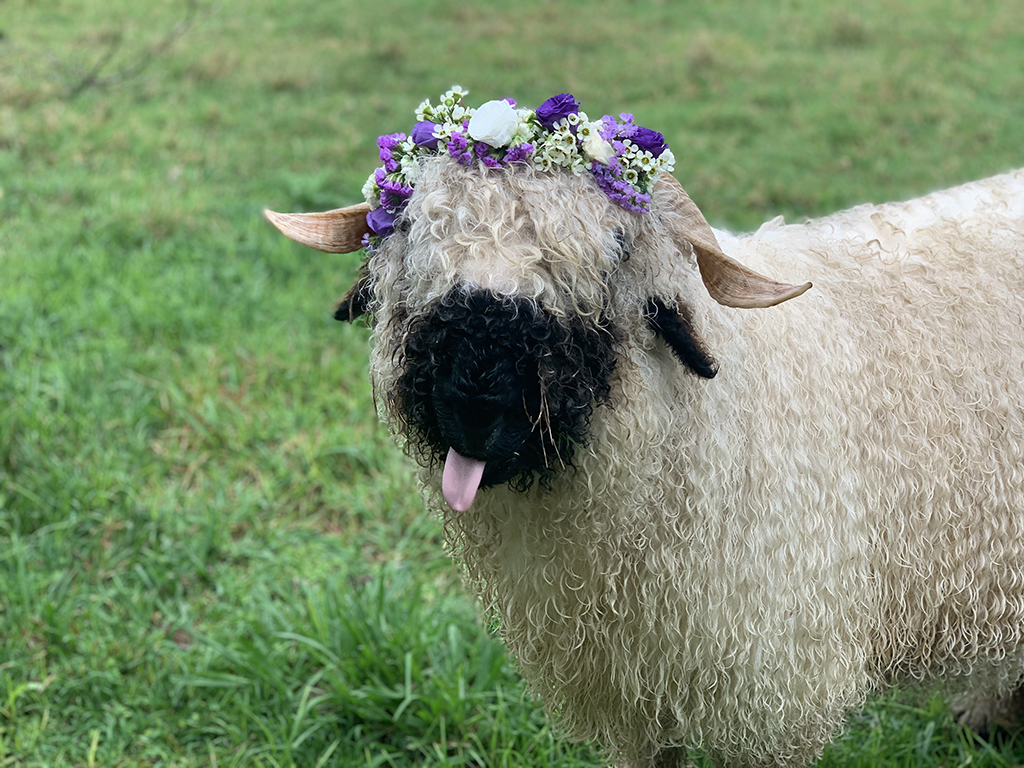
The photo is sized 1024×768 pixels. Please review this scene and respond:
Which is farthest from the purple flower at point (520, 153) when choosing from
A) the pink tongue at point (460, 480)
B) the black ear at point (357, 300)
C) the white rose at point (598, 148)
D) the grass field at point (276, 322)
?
the grass field at point (276, 322)

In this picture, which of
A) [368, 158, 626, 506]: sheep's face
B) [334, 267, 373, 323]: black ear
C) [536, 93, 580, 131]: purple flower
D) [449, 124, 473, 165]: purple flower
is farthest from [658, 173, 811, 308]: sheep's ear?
[334, 267, 373, 323]: black ear

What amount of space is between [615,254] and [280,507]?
2.95 meters

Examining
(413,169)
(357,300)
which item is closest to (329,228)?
(357,300)

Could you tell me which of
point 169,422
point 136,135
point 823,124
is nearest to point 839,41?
point 823,124

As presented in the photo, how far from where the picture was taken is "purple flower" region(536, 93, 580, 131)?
6.42 ft

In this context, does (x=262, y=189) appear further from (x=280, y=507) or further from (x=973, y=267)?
(x=973, y=267)

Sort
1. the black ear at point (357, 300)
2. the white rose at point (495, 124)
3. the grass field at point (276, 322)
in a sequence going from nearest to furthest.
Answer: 1. the white rose at point (495, 124)
2. the black ear at point (357, 300)
3. the grass field at point (276, 322)

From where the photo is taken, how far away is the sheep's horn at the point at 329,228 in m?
2.18

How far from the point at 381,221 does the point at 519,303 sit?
403mm

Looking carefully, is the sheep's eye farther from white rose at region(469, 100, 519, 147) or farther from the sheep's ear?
white rose at region(469, 100, 519, 147)

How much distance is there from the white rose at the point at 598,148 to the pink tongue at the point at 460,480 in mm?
668

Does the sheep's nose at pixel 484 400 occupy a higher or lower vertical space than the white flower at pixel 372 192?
lower

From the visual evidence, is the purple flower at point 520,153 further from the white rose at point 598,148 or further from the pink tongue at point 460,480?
the pink tongue at point 460,480

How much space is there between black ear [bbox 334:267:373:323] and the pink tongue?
460mm
